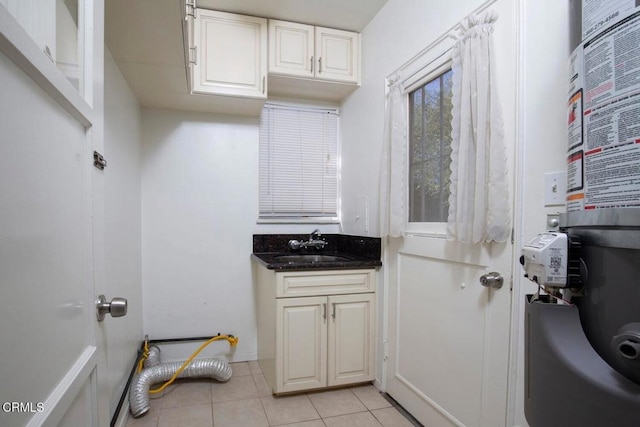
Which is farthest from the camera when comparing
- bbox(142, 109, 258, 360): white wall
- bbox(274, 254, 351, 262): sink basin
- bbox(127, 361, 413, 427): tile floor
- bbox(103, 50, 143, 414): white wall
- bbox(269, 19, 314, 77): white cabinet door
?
bbox(274, 254, 351, 262): sink basin

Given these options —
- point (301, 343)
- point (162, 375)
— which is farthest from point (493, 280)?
point (162, 375)

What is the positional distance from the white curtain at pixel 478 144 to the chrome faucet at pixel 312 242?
56.8 inches

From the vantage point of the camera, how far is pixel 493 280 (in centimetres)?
134

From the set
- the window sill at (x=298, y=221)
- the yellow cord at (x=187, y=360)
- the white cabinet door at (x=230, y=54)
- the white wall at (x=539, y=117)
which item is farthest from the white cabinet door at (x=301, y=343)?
the white cabinet door at (x=230, y=54)

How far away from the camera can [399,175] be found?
192cm

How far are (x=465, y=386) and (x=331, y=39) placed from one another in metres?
2.33

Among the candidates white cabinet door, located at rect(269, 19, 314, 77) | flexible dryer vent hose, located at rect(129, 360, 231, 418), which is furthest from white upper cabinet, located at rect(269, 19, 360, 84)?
flexible dryer vent hose, located at rect(129, 360, 231, 418)

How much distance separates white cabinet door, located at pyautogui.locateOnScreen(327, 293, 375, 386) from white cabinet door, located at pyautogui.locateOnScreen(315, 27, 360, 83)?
1.57m

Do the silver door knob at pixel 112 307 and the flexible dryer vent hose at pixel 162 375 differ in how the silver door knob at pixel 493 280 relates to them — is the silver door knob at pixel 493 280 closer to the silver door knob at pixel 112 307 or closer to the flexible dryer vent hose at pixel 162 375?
the silver door knob at pixel 112 307

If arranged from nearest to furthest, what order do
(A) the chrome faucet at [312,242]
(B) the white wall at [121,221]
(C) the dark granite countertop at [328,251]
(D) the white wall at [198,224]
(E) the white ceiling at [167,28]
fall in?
(E) the white ceiling at [167,28] → (B) the white wall at [121,221] → (C) the dark granite countertop at [328,251] → (D) the white wall at [198,224] → (A) the chrome faucet at [312,242]

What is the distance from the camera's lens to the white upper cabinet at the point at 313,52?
2396 mm

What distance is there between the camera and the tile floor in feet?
6.12

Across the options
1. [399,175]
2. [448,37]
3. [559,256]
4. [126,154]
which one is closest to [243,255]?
[126,154]

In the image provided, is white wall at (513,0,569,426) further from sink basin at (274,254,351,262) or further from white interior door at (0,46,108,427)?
sink basin at (274,254,351,262)
